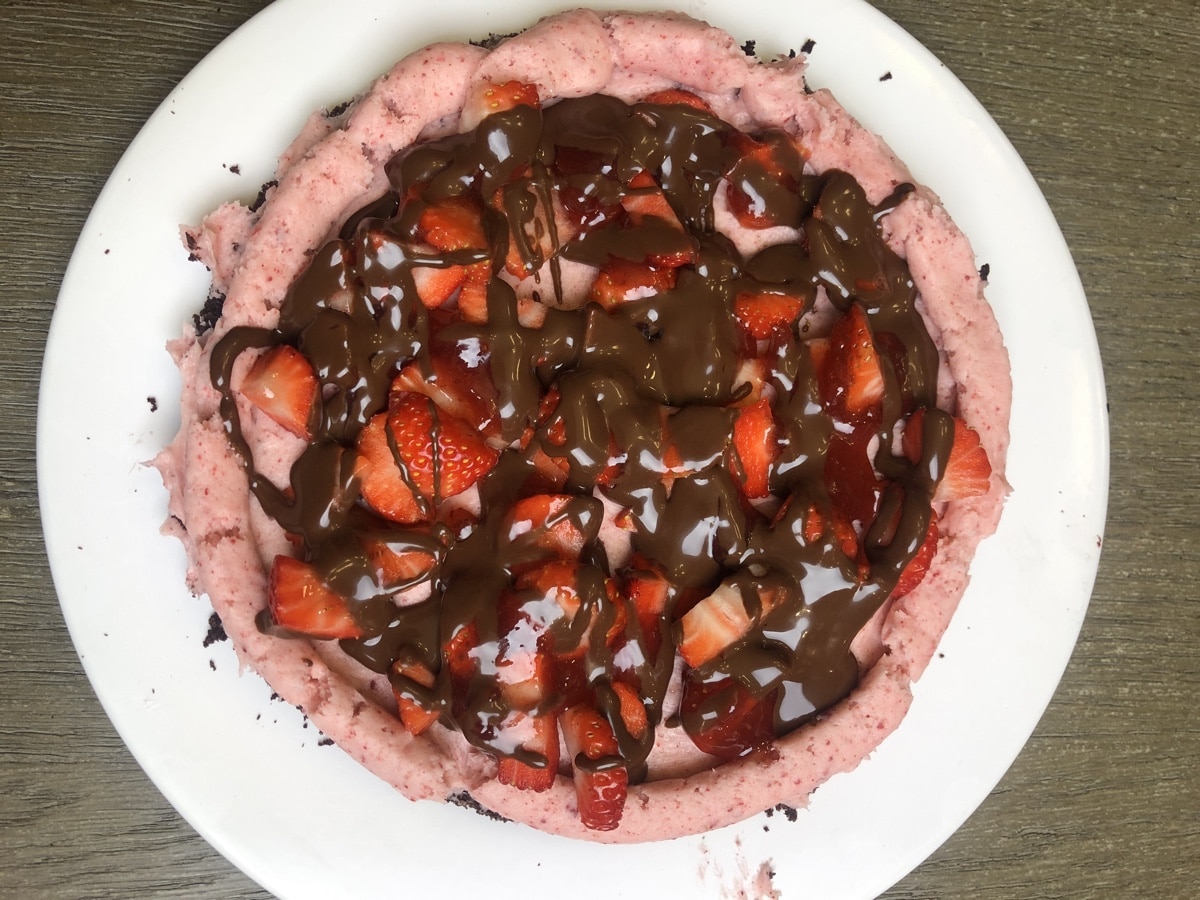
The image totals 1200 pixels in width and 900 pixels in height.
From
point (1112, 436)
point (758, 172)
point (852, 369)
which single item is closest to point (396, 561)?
point (852, 369)

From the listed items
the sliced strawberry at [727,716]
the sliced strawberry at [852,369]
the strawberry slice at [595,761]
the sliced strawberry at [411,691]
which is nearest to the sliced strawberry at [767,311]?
the sliced strawberry at [852,369]

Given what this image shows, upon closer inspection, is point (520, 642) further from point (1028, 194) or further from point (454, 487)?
point (1028, 194)

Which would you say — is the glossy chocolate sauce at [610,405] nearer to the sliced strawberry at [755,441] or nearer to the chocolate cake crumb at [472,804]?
the sliced strawberry at [755,441]

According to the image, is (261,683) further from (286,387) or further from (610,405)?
(610,405)

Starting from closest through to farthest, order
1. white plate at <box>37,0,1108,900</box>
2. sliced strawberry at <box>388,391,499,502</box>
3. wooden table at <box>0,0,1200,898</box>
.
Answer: sliced strawberry at <box>388,391,499,502</box>, white plate at <box>37,0,1108,900</box>, wooden table at <box>0,0,1200,898</box>

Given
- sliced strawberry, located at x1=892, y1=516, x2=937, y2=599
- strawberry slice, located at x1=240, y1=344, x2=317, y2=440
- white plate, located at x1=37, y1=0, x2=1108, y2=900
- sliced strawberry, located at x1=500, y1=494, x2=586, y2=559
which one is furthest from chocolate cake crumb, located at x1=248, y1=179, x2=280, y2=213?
sliced strawberry, located at x1=892, y1=516, x2=937, y2=599

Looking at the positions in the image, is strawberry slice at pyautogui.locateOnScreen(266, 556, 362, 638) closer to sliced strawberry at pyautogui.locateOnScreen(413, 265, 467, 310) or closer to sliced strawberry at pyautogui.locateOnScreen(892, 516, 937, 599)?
sliced strawberry at pyautogui.locateOnScreen(413, 265, 467, 310)

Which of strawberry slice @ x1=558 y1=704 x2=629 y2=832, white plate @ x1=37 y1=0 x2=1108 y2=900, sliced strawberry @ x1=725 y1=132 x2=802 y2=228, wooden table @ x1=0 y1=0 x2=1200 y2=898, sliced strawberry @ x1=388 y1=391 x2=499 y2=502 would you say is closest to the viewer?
sliced strawberry @ x1=388 y1=391 x2=499 y2=502
